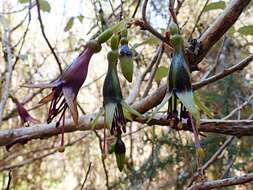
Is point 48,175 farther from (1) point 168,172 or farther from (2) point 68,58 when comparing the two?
(1) point 168,172

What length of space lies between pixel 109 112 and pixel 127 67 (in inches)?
2.3

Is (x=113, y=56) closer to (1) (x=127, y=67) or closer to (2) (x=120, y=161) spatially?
(1) (x=127, y=67)

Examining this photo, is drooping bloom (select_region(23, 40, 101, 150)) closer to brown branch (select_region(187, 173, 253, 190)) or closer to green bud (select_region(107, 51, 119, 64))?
green bud (select_region(107, 51, 119, 64))

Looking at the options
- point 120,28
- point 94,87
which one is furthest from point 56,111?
point 94,87

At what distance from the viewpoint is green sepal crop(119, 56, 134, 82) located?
56cm

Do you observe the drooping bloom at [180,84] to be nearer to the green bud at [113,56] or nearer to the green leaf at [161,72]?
the green bud at [113,56]

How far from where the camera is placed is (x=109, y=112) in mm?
542

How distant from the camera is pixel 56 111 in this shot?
60cm

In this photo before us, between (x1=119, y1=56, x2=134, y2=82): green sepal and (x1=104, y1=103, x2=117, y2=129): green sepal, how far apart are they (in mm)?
37

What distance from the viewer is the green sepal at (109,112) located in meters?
0.53

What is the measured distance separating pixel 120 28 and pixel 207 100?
1296mm

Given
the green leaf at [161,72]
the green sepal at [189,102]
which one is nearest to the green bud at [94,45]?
the green sepal at [189,102]

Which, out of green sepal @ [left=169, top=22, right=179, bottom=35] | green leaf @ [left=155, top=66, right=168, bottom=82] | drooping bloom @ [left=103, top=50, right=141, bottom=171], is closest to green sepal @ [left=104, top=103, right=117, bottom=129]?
drooping bloom @ [left=103, top=50, right=141, bottom=171]

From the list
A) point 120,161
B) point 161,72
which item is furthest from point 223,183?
point 161,72
